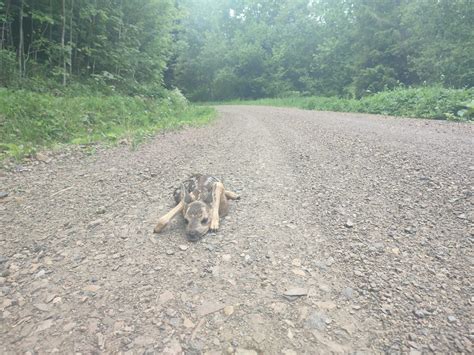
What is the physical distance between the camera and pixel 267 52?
32906mm

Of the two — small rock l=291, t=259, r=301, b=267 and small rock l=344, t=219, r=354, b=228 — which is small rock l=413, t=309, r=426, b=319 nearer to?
small rock l=291, t=259, r=301, b=267

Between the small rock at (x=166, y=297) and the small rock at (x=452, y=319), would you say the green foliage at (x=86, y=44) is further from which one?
the small rock at (x=452, y=319)

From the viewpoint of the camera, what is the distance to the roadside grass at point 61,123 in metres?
5.73

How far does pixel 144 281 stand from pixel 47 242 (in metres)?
1.25

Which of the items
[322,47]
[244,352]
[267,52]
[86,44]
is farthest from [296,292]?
[267,52]

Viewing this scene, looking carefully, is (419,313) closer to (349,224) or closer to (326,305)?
(326,305)

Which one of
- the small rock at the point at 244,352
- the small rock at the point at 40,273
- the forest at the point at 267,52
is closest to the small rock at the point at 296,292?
the small rock at the point at 244,352

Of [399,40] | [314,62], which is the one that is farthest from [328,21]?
[399,40]

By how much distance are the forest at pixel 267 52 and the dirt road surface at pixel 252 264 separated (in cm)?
372

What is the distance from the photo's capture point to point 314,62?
27.8 m

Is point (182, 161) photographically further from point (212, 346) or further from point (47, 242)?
point (212, 346)

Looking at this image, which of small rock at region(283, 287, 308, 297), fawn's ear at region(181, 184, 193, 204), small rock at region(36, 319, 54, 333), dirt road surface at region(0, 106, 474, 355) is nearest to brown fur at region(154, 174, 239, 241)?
fawn's ear at region(181, 184, 193, 204)

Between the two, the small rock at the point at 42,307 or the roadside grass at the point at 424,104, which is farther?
the roadside grass at the point at 424,104

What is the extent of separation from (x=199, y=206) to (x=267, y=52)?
3344 centimetres
